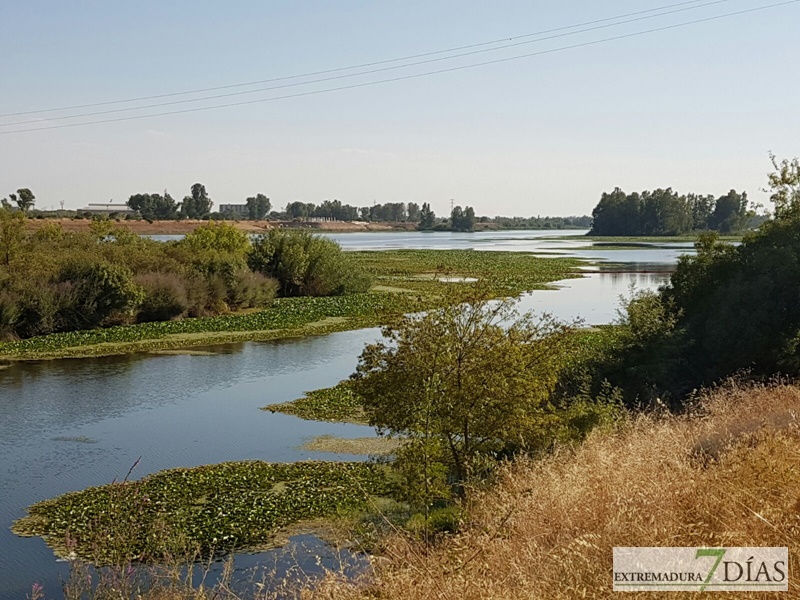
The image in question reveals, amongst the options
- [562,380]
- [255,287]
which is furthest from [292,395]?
[255,287]

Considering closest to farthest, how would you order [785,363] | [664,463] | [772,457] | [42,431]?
1. [772,457]
2. [664,463]
3. [785,363]
4. [42,431]

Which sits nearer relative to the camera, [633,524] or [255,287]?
[633,524]

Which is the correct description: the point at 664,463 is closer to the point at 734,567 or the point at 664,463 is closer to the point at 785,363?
the point at 734,567

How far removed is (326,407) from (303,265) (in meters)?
28.4

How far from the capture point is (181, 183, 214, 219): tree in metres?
145

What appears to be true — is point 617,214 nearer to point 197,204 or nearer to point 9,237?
point 197,204

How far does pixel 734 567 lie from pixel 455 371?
7709 mm

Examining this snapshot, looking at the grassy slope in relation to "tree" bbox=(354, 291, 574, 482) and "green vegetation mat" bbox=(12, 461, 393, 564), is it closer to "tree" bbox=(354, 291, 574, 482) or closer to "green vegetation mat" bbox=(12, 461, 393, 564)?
"tree" bbox=(354, 291, 574, 482)

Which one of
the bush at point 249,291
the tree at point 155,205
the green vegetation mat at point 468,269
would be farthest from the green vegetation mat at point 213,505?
the tree at point 155,205

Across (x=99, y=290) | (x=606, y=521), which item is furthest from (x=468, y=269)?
(x=606, y=521)

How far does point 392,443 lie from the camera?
18.1m

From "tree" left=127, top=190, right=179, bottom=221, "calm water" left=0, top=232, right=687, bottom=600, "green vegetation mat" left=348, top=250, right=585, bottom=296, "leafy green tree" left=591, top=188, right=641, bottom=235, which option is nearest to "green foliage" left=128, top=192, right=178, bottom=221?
"tree" left=127, top=190, right=179, bottom=221

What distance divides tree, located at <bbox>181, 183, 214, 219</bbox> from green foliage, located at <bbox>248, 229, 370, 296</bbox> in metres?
93.9

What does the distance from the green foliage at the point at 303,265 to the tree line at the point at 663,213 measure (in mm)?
113726
